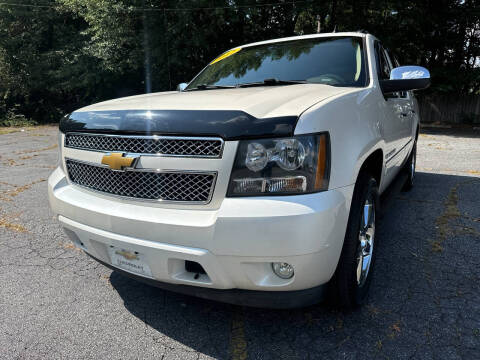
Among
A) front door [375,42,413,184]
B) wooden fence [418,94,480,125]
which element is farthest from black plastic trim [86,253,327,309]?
wooden fence [418,94,480,125]

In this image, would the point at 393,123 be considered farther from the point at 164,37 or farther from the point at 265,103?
the point at 164,37

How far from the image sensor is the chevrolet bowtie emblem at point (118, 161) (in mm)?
1855

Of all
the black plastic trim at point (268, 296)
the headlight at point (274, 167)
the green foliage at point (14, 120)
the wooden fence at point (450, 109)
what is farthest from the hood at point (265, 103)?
the green foliage at point (14, 120)

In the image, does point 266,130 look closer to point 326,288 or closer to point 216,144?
point 216,144

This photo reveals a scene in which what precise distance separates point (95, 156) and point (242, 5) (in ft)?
49.6

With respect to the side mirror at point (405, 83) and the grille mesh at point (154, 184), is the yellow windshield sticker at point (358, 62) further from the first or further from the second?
the grille mesh at point (154, 184)

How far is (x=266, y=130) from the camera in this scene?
166 centimetres

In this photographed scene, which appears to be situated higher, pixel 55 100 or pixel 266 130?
pixel 266 130

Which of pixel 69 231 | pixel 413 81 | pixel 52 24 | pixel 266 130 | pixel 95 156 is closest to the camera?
pixel 266 130

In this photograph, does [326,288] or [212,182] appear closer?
[212,182]

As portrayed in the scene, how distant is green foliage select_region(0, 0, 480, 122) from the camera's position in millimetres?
15266

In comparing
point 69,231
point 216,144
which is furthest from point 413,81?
point 69,231

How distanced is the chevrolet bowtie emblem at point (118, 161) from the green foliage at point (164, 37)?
1451cm

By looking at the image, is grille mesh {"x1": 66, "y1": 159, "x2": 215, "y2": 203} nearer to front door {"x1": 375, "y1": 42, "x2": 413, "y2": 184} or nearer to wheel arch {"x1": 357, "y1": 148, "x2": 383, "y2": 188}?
wheel arch {"x1": 357, "y1": 148, "x2": 383, "y2": 188}
